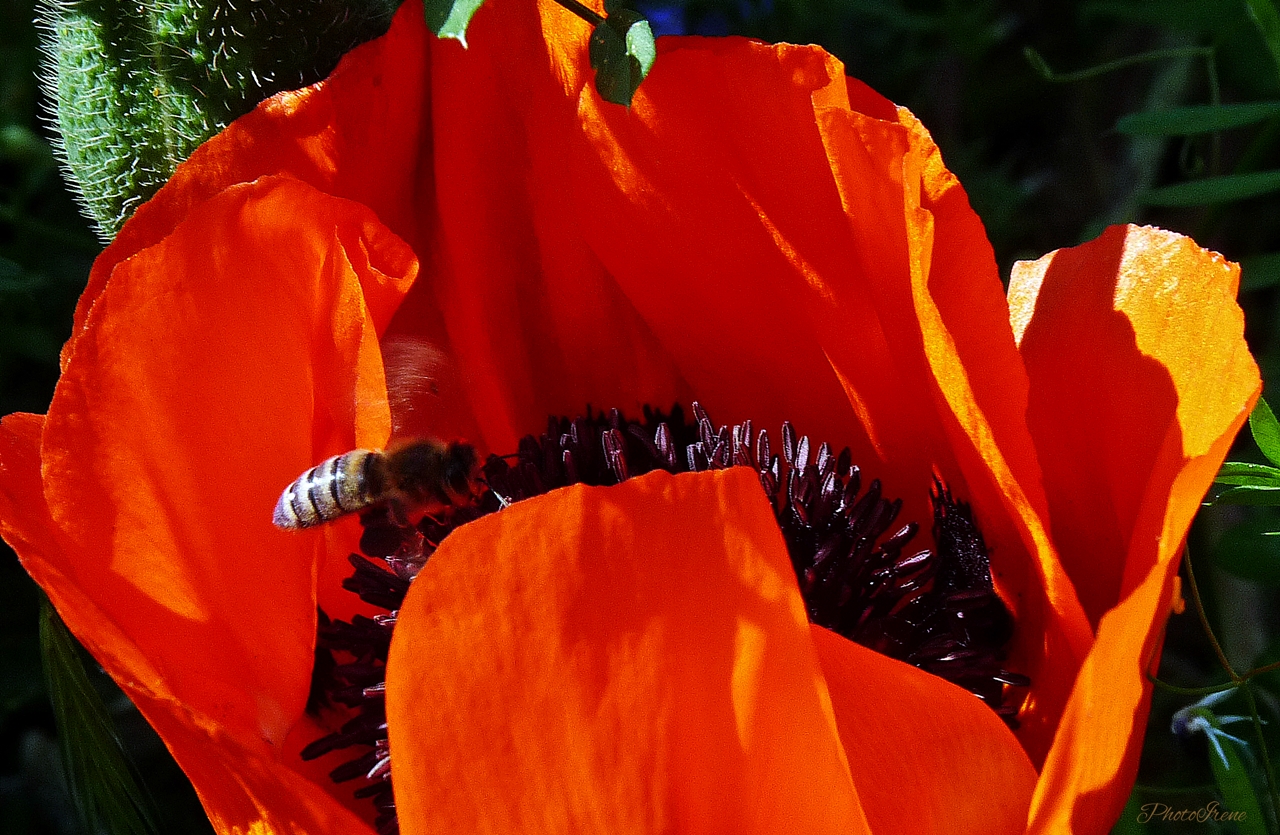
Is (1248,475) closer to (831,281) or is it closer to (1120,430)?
(1120,430)

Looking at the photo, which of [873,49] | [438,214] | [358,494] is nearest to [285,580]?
[358,494]

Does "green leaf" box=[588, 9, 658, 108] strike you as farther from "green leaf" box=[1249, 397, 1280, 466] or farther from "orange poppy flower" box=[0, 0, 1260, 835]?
"green leaf" box=[1249, 397, 1280, 466]

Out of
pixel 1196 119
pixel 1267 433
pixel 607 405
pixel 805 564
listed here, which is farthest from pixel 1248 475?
pixel 607 405

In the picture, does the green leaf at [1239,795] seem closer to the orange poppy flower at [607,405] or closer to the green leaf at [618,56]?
the orange poppy flower at [607,405]

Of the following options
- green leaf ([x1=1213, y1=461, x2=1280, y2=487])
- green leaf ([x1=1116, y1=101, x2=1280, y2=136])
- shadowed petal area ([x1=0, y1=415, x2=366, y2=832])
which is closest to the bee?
shadowed petal area ([x1=0, y1=415, x2=366, y2=832])

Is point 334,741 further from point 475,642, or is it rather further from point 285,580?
point 475,642

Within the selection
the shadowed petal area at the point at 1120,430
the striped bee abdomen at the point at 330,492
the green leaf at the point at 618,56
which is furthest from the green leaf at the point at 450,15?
the shadowed petal area at the point at 1120,430

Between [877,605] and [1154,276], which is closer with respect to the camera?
[1154,276]
